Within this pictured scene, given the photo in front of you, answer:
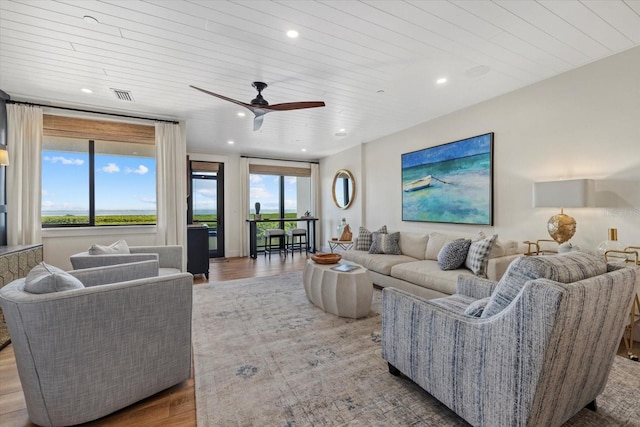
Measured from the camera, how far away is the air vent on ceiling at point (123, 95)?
341cm

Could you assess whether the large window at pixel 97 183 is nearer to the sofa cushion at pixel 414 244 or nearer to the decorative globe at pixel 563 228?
the sofa cushion at pixel 414 244

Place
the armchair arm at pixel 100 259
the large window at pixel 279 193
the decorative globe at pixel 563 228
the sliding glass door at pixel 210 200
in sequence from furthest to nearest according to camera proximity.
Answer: the large window at pixel 279 193
the sliding glass door at pixel 210 200
the armchair arm at pixel 100 259
the decorative globe at pixel 563 228

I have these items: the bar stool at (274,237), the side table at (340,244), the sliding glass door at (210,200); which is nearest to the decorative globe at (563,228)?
the side table at (340,244)

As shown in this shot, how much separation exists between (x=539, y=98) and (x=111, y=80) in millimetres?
4804

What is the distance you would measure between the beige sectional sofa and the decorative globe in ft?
1.52

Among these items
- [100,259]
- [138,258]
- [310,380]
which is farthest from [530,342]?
[100,259]

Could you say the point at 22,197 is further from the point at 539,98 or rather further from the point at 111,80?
the point at 539,98

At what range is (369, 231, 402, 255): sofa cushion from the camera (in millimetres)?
4410

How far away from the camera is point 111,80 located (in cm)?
311

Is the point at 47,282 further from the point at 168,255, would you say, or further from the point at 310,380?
the point at 168,255

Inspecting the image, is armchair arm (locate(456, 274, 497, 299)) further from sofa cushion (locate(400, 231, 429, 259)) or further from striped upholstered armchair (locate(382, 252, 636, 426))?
sofa cushion (locate(400, 231, 429, 259))

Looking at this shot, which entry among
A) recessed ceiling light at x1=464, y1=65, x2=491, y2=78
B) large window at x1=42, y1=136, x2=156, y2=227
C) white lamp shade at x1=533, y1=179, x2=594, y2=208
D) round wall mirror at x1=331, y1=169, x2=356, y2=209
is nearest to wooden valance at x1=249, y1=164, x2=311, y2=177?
round wall mirror at x1=331, y1=169, x2=356, y2=209

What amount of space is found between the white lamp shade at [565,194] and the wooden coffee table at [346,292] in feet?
6.32

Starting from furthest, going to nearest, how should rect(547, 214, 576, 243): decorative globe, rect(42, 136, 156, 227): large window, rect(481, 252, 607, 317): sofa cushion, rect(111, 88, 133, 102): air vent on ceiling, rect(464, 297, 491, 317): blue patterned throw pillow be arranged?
rect(42, 136, 156, 227): large window, rect(111, 88, 133, 102): air vent on ceiling, rect(547, 214, 576, 243): decorative globe, rect(464, 297, 491, 317): blue patterned throw pillow, rect(481, 252, 607, 317): sofa cushion
